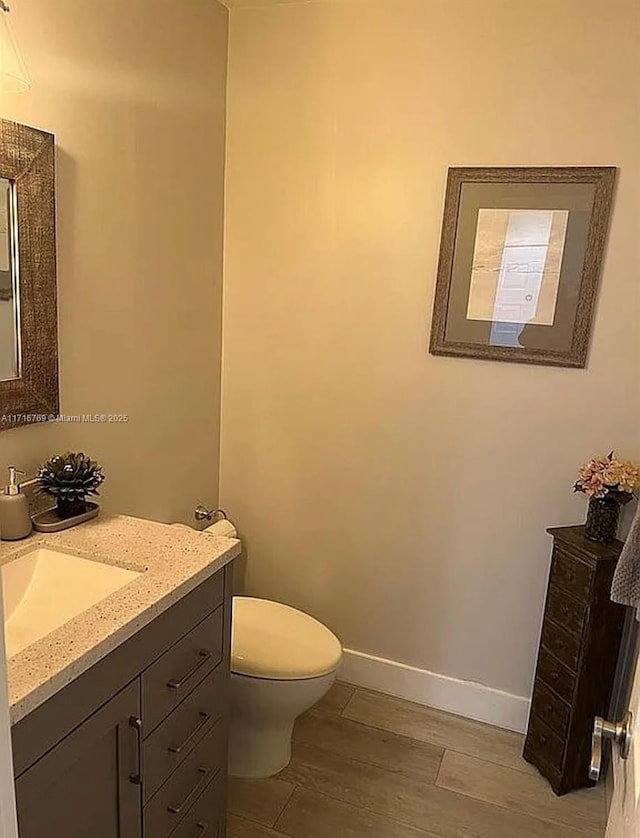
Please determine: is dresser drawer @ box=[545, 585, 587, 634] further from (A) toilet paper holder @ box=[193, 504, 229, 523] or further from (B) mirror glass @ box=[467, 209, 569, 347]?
(A) toilet paper holder @ box=[193, 504, 229, 523]

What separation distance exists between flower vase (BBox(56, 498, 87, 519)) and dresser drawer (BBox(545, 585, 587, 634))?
4.66 ft

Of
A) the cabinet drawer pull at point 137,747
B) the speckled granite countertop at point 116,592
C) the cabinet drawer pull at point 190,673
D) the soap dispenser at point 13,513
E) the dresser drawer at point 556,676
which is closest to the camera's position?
the speckled granite countertop at point 116,592

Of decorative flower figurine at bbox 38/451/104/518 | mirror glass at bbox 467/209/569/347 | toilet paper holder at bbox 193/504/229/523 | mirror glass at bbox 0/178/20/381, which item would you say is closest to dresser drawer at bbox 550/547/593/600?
mirror glass at bbox 467/209/569/347

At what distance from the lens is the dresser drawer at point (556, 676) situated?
2.00m

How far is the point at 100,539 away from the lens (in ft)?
5.08

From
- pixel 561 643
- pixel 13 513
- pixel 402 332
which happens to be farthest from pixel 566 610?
pixel 13 513

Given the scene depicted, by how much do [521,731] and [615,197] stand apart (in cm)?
181

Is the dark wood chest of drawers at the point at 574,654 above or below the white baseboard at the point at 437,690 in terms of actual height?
above

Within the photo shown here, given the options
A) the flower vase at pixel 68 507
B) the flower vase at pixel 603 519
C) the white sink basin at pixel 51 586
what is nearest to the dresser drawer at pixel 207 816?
the white sink basin at pixel 51 586

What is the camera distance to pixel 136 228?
1888 mm

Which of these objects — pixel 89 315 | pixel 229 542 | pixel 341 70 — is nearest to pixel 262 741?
pixel 229 542

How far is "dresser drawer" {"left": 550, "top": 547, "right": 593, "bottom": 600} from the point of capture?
192cm

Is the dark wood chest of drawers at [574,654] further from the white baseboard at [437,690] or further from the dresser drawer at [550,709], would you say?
the white baseboard at [437,690]

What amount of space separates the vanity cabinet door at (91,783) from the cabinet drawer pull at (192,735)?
0.39ft
